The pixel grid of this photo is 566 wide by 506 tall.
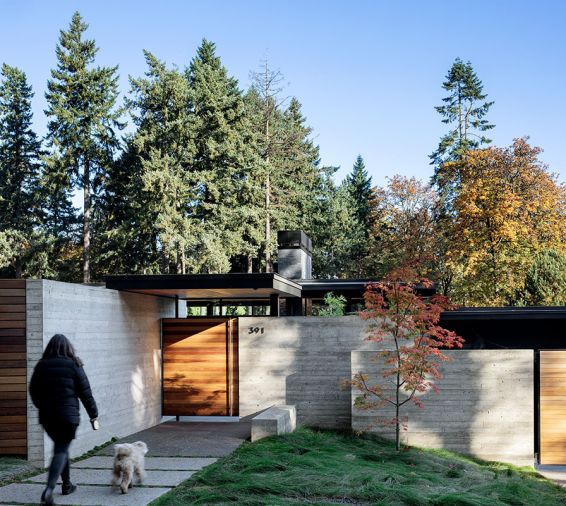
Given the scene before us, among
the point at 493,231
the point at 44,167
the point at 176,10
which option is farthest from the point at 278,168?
the point at 176,10

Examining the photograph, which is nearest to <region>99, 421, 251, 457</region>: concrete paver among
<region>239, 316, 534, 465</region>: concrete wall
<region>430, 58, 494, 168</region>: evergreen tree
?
<region>239, 316, 534, 465</region>: concrete wall

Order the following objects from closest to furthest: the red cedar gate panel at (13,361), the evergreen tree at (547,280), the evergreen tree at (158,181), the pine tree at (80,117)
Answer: the red cedar gate panel at (13,361), the evergreen tree at (547,280), the evergreen tree at (158,181), the pine tree at (80,117)

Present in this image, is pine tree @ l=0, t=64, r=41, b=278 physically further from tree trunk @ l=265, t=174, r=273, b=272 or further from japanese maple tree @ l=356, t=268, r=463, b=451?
japanese maple tree @ l=356, t=268, r=463, b=451

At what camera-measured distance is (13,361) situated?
28.2 ft

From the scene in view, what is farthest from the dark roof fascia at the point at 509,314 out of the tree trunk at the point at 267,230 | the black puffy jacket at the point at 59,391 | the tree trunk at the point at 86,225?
the tree trunk at the point at 86,225

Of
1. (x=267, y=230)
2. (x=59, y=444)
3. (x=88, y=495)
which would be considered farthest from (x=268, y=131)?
(x=59, y=444)

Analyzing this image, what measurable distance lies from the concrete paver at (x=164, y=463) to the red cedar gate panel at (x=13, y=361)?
0.90 meters

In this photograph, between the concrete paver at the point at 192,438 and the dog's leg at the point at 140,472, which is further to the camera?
the concrete paver at the point at 192,438

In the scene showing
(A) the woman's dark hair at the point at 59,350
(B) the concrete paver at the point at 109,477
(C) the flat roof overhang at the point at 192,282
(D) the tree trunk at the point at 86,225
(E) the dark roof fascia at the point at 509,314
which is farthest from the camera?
(D) the tree trunk at the point at 86,225

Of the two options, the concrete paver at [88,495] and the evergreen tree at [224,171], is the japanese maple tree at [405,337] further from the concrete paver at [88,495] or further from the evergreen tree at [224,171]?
the evergreen tree at [224,171]

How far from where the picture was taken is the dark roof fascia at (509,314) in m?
13.4

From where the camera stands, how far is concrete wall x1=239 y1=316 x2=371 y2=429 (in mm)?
12297

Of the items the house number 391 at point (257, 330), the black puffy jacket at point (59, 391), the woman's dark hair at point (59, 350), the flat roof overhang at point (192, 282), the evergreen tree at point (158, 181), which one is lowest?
the house number 391 at point (257, 330)

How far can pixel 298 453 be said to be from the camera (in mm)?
9047
